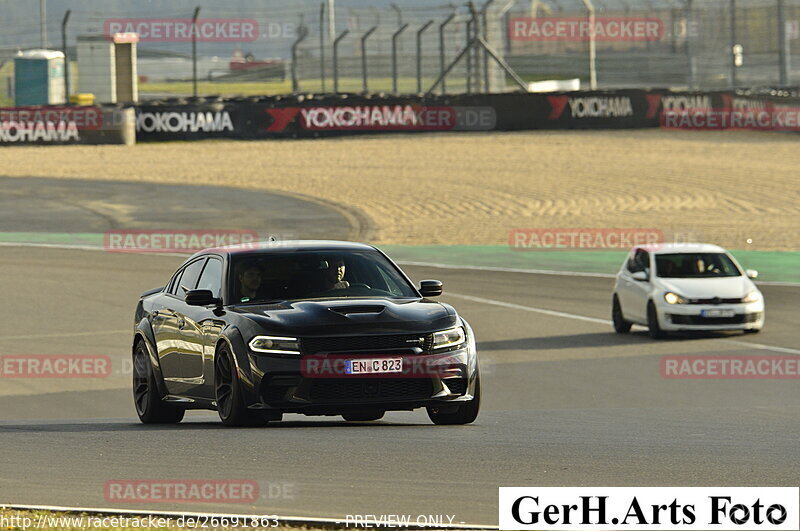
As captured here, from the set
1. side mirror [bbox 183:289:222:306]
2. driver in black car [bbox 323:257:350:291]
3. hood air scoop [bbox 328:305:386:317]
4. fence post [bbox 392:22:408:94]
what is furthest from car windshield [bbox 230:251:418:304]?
fence post [bbox 392:22:408:94]

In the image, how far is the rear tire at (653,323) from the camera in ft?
67.8

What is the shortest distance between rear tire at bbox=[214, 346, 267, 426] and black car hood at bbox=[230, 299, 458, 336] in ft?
1.16

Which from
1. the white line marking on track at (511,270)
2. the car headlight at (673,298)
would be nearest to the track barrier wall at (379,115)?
the white line marking on track at (511,270)

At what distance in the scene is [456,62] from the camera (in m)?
51.2

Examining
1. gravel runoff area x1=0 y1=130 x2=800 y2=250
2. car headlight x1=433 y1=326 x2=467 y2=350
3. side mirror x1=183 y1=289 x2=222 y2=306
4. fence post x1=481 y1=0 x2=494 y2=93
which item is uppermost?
fence post x1=481 y1=0 x2=494 y2=93

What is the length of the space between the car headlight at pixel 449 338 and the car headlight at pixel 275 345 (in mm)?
946

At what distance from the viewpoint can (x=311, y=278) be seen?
10.4 meters

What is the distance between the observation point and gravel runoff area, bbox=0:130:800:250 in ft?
108

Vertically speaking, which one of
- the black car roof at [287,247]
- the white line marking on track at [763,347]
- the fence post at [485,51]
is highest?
the fence post at [485,51]

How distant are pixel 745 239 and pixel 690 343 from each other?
10.8 m

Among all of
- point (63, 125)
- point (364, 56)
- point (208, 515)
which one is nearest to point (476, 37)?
point (364, 56)

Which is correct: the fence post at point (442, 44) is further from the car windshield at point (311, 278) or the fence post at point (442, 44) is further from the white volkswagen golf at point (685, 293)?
the car windshield at point (311, 278)

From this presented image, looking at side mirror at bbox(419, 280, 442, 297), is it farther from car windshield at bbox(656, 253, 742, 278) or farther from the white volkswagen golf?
car windshield at bbox(656, 253, 742, 278)

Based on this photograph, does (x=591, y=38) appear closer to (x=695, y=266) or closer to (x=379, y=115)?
(x=379, y=115)
